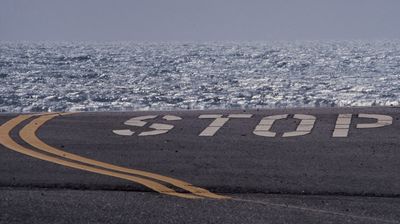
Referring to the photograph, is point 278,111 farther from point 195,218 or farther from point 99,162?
point 195,218

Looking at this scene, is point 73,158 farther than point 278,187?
Yes

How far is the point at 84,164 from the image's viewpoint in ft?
33.6

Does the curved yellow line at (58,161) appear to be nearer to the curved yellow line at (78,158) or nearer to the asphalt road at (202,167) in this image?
the asphalt road at (202,167)

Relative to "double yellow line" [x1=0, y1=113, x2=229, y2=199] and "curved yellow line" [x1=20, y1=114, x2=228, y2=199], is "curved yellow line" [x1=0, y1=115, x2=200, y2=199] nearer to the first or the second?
"double yellow line" [x1=0, y1=113, x2=229, y2=199]

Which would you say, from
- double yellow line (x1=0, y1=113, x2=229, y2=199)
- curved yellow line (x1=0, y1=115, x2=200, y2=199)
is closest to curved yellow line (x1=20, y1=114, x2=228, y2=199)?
double yellow line (x1=0, y1=113, x2=229, y2=199)

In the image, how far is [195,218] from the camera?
7859 mm

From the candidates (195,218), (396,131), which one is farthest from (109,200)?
(396,131)

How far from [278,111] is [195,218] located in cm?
601

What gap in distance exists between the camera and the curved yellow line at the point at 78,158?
898 centimetres

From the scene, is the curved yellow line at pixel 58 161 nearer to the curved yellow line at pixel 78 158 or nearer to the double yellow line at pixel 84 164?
the double yellow line at pixel 84 164

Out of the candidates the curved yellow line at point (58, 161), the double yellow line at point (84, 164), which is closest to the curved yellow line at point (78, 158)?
the double yellow line at point (84, 164)

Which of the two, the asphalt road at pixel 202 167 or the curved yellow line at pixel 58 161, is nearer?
the asphalt road at pixel 202 167

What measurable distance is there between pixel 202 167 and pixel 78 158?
1505 millimetres

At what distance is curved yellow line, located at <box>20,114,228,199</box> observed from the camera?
8.98 m
